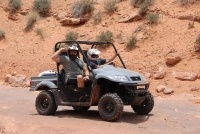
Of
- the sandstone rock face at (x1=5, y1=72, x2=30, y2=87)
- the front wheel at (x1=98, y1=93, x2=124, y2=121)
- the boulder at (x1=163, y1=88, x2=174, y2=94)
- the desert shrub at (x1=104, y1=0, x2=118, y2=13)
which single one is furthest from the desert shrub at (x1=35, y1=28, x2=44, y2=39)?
the front wheel at (x1=98, y1=93, x2=124, y2=121)

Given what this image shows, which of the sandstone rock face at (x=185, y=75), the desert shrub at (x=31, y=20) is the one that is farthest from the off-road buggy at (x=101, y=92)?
the desert shrub at (x=31, y=20)

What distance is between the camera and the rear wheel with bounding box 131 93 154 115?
388 inches

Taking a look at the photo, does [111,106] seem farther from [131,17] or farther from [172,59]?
[131,17]

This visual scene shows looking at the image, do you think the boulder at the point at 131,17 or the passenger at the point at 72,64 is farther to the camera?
the boulder at the point at 131,17

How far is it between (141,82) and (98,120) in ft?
4.44

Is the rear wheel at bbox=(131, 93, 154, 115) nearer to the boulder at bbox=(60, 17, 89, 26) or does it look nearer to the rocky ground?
the rocky ground

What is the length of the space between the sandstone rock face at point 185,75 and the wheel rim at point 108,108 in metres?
7.39

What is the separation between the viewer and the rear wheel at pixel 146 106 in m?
9.84

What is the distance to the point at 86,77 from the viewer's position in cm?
948

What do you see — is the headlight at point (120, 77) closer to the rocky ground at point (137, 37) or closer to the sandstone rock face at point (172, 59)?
the rocky ground at point (137, 37)

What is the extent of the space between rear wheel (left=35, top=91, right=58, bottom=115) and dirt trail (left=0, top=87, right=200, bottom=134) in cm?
21

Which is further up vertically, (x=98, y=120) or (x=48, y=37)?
(x=48, y=37)

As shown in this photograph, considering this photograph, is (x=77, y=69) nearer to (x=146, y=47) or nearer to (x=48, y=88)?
(x=48, y=88)

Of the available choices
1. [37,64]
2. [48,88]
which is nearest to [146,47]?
[37,64]
